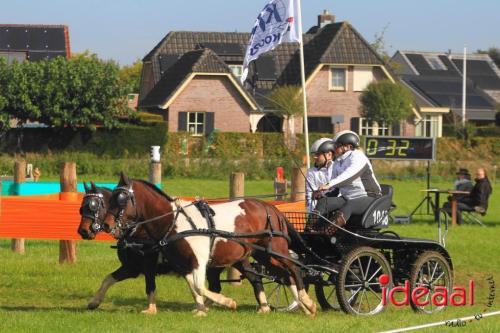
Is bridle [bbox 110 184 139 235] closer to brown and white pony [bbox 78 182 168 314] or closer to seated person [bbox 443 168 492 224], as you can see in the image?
brown and white pony [bbox 78 182 168 314]

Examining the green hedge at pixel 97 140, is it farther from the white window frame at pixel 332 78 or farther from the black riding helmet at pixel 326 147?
the black riding helmet at pixel 326 147

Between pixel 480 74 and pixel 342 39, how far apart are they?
93.4 ft

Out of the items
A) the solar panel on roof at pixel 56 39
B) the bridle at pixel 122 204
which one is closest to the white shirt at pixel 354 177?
the bridle at pixel 122 204

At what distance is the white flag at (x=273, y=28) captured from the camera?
23.3 meters

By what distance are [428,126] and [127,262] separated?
207 feet

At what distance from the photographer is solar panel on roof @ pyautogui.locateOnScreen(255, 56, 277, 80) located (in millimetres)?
74188

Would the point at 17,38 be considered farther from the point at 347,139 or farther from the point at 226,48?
the point at 347,139

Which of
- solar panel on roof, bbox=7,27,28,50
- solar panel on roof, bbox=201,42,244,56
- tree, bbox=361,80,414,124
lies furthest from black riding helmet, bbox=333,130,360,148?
solar panel on roof, bbox=201,42,244,56

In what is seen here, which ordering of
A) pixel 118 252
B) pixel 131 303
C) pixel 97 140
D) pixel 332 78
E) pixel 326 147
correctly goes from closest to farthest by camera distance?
pixel 118 252 → pixel 326 147 → pixel 131 303 → pixel 97 140 → pixel 332 78

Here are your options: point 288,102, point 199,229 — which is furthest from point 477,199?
point 288,102

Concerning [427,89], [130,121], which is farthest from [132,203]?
[427,89]

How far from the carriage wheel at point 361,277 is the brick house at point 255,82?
5204 cm

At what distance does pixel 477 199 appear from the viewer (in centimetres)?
2953

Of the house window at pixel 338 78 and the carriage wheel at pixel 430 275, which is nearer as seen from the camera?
the carriage wheel at pixel 430 275
